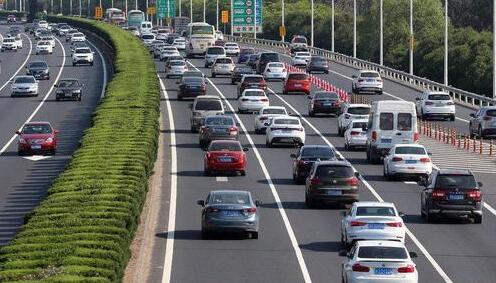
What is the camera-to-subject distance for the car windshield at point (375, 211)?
40.5 meters

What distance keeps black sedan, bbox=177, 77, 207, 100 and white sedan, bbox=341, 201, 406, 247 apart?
53.3m

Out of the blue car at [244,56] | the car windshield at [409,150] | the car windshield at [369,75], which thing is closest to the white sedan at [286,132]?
the car windshield at [409,150]

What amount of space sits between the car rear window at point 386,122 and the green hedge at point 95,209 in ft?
29.7

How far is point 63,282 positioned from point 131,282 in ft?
22.5

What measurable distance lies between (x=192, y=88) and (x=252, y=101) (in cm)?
943

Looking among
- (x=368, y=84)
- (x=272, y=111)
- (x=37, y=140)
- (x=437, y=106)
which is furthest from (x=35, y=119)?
(x=368, y=84)

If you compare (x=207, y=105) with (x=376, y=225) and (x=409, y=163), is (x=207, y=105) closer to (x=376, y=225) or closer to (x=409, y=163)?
(x=409, y=163)

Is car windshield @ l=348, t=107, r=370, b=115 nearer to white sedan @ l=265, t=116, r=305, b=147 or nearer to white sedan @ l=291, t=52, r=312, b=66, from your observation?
white sedan @ l=265, t=116, r=305, b=147

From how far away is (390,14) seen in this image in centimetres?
16200

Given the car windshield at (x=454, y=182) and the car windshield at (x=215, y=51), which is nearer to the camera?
the car windshield at (x=454, y=182)

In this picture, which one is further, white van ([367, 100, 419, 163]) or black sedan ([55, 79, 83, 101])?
black sedan ([55, 79, 83, 101])

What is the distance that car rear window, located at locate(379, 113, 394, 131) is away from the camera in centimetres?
6284

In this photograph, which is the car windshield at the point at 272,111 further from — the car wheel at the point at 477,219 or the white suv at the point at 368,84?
the car wheel at the point at 477,219

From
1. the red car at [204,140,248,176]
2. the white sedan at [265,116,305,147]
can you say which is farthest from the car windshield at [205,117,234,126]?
the red car at [204,140,248,176]
